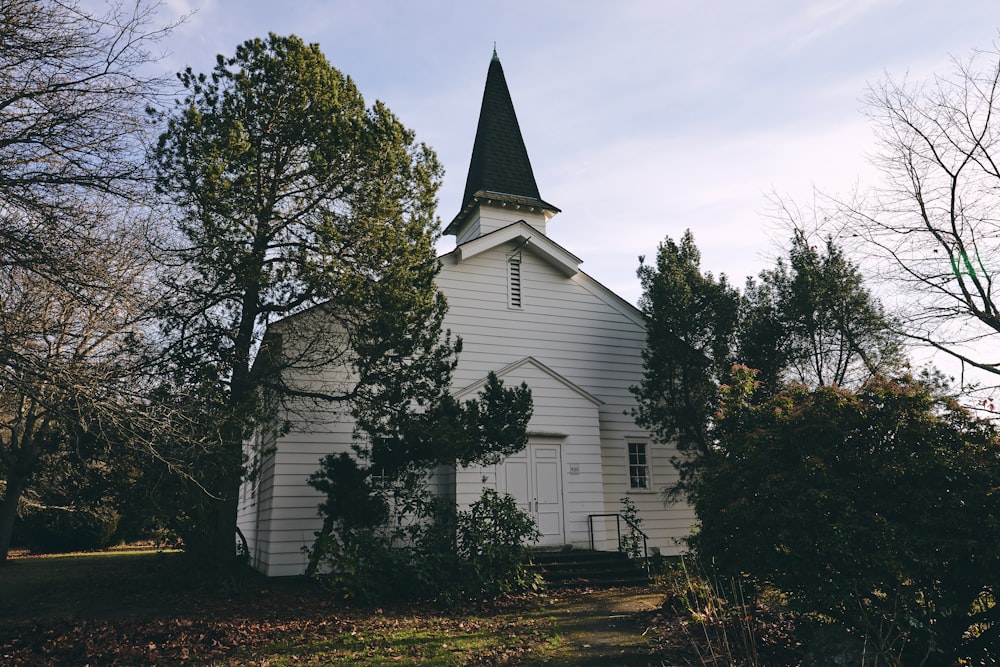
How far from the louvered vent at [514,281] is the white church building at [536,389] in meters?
0.03

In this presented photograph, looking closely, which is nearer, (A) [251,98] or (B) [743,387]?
(B) [743,387]

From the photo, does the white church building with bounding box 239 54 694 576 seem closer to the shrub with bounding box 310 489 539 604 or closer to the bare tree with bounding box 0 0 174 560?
Answer: the shrub with bounding box 310 489 539 604

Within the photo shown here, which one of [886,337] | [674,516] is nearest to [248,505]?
[674,516]

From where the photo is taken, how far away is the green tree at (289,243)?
34.3ft

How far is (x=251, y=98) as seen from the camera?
11.2 m

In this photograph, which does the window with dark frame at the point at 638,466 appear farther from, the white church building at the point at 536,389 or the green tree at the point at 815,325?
the green tree at the point at 815,325

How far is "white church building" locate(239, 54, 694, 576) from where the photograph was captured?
14414 millimetres

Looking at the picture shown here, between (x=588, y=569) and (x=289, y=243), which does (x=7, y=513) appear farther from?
(x=588, y=569)

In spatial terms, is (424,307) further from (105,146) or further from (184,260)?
(105,146)

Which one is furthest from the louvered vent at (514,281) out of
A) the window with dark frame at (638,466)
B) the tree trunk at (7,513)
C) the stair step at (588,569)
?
the tree trunk at (7,513)

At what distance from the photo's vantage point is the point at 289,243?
11695 mm

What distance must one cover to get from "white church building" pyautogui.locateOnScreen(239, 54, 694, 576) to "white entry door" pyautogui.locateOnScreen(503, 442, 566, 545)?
25 mm

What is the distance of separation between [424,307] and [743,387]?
615 centimetres

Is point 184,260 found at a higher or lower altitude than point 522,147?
lower
